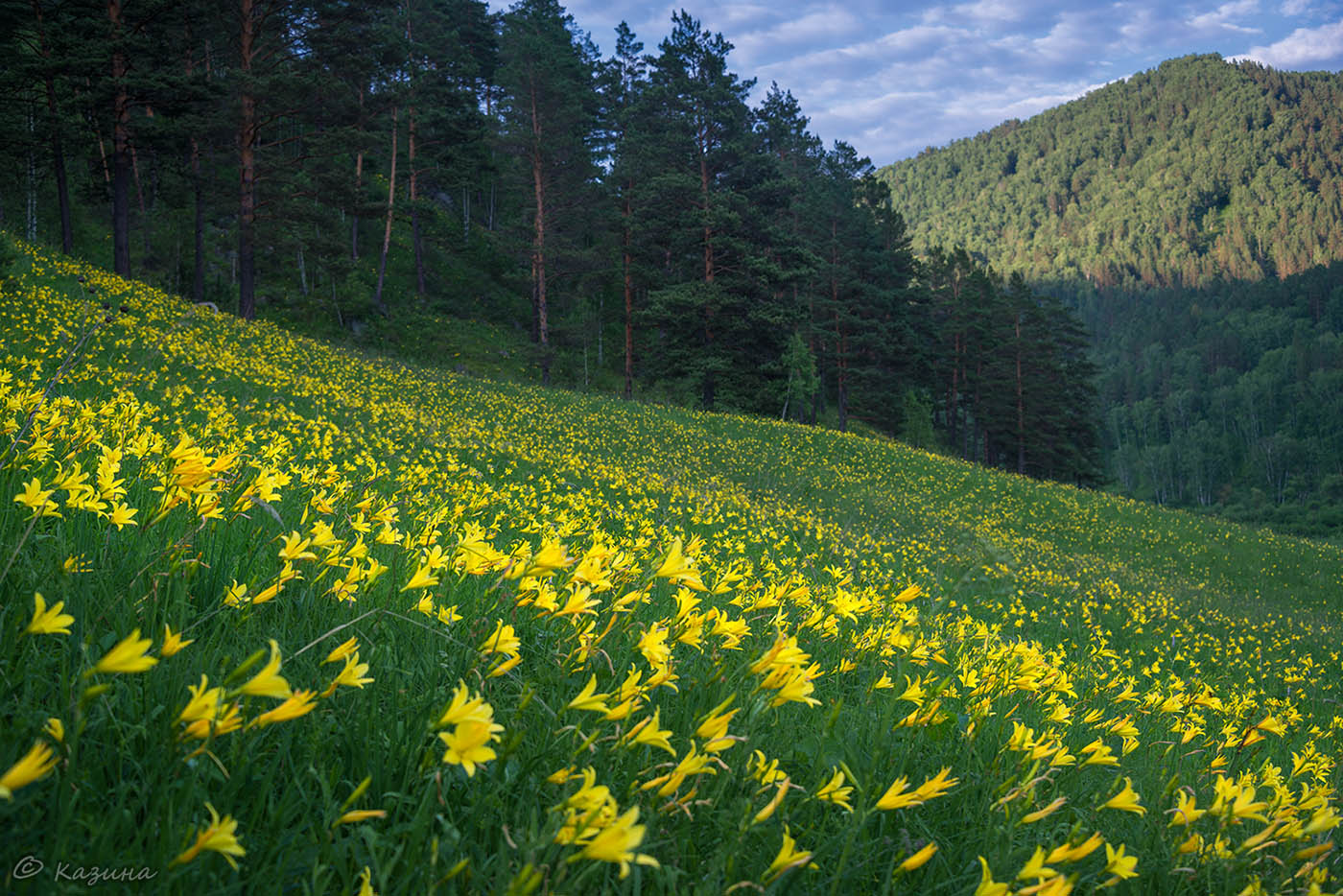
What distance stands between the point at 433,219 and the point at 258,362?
104 feet

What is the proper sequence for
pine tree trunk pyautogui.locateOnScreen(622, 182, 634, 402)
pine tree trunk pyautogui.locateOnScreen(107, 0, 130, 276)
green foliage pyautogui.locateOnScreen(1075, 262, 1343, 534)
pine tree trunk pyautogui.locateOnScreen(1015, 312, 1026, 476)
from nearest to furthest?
pine tree trunk pyautogui.locateOnScreen(107, 0, 130, 276)
pine tree trunk pyautogui.locateOnScreen(622, 182, 634, 402)
pine tree trunk pyautogui.locateOnScreen(1015, 312, 1026, 476)
green foliage pyautogui.locateOnScreen(1075, 262, 1343, 534)

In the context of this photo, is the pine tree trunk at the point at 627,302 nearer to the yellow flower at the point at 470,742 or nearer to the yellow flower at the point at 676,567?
the yellow flower at the point at 676,567

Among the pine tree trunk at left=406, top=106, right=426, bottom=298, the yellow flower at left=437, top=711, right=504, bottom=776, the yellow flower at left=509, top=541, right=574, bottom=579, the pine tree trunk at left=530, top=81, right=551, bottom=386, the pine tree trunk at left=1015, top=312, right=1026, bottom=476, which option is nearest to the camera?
the yellow flower at left=437, top=711, right=504, bottom=776

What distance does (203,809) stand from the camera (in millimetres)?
1083

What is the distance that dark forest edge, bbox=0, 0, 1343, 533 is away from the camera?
1694 centimetres

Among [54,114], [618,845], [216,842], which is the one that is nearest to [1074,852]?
[618,845]

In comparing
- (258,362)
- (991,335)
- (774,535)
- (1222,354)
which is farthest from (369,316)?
(1222,354)

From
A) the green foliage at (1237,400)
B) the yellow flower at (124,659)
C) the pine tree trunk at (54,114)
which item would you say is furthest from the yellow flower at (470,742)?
the green foliage at (1237,400)

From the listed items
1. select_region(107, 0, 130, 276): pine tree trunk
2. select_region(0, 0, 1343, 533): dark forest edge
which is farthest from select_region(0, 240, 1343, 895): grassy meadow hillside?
select_region(0, 0, 1343, 533): dark forest edge

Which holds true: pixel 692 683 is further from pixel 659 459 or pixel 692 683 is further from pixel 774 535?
pixel 659 459

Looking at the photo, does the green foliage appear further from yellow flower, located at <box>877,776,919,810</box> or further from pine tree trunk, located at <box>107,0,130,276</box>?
pine tree trunk, located at <box>107,0,130,276</box>

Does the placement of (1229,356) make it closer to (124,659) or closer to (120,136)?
(120,136)

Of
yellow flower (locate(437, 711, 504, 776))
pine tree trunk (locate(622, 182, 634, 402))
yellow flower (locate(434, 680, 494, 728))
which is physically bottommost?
yellow flower (locate(437, 711, 504, 776))

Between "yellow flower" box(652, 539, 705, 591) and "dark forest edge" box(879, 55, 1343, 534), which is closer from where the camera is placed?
"yellow flower" box(652, 539, 705, 591)
